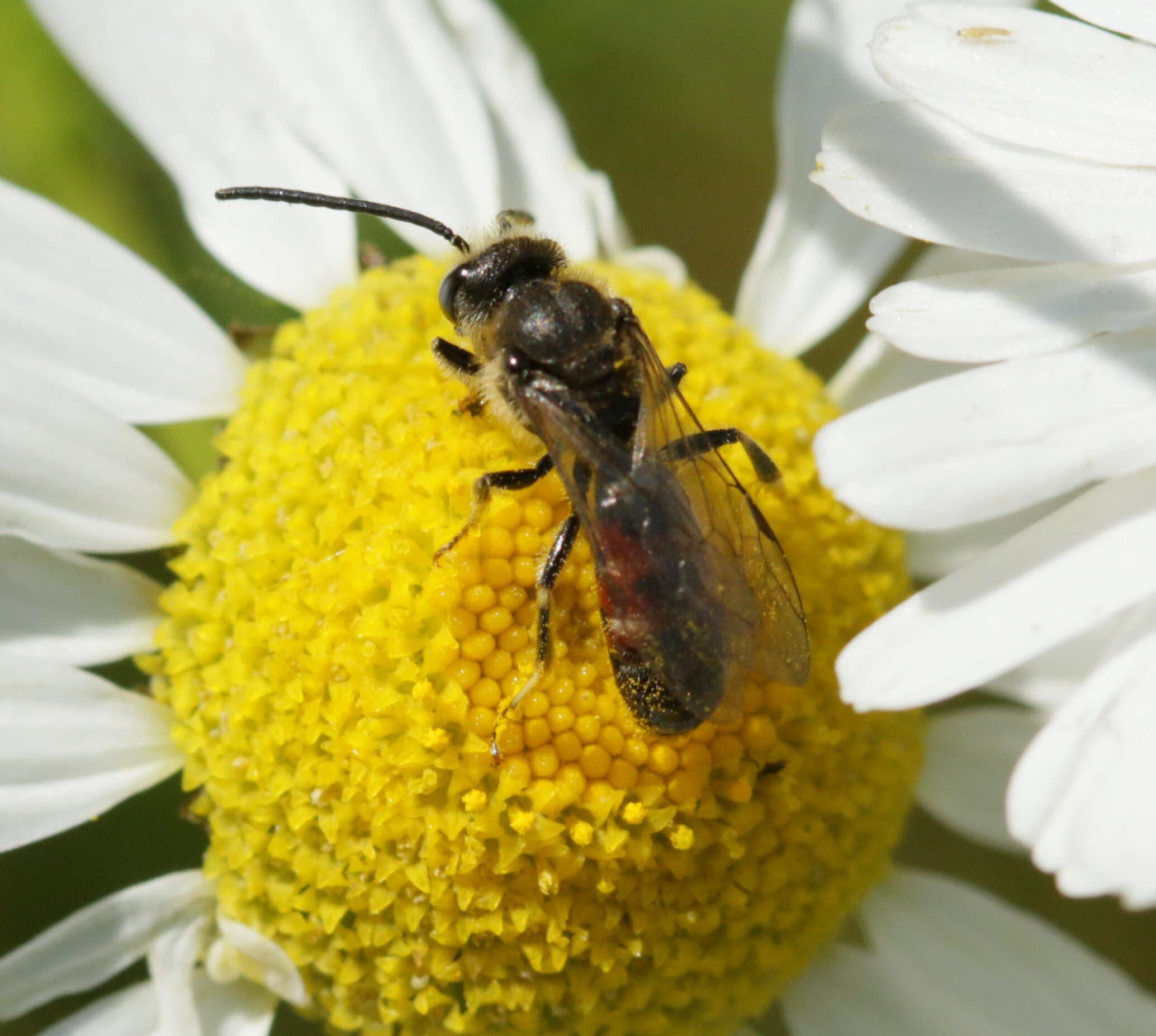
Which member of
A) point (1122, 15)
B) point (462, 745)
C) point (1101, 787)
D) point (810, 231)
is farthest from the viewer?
point (810, 231)

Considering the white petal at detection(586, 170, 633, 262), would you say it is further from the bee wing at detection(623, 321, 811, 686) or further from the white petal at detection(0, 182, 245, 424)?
the bee wing at detection(623, 321, 811, 686)

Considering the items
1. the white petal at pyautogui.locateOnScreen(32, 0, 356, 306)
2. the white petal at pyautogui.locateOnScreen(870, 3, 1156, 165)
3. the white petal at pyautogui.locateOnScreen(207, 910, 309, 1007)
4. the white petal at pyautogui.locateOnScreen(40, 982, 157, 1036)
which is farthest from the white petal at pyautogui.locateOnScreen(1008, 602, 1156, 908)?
the white petal at pyautogui.locateOnScreen(32, 0, 356, 306)

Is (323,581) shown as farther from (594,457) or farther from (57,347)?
(57,347)

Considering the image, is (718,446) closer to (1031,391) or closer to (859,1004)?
(1031,391)

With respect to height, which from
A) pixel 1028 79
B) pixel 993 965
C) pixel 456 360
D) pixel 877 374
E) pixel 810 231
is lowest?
pixel 993 965

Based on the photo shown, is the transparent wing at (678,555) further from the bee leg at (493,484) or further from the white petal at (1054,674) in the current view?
the white petal at (1054,674)

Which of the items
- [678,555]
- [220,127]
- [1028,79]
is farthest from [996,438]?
[220,127]

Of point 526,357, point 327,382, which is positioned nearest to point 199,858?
point 327,382
